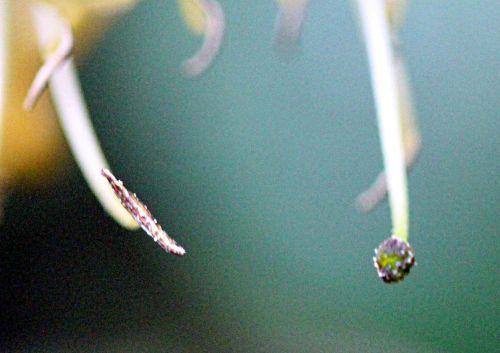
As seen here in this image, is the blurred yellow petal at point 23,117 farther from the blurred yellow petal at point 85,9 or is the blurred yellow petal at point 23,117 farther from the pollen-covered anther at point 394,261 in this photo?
the pollen-covered anther at point 394,261

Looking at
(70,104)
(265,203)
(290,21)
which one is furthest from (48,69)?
(265,203)

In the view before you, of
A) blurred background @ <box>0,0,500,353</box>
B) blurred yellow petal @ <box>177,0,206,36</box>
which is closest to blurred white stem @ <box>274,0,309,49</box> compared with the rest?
blurred yellow petal @ <box>177,0,206,36</box>

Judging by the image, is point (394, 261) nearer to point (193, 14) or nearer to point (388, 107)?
point (388, 107)

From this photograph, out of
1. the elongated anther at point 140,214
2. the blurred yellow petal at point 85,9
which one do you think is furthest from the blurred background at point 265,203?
the elongated anther at point 140,214

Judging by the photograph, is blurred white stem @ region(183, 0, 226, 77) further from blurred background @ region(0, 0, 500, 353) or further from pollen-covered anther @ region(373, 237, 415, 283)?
blurred background @ region(0, 0, 500, 353)

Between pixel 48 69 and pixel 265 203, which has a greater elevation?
pixel 265 203

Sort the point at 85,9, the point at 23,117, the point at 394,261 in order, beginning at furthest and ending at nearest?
1. the point at 23,117
2. the point at 85,9
3. the point at 394,261

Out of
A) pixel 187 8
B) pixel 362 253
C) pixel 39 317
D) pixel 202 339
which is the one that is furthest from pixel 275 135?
pixel 187 8
